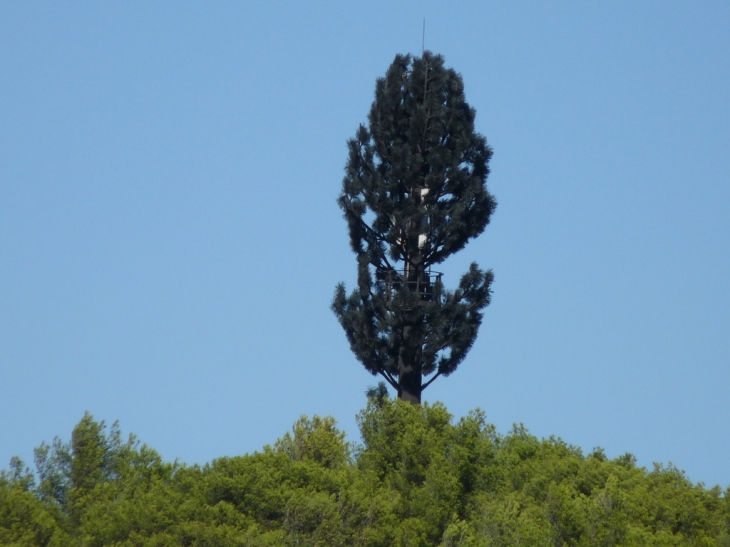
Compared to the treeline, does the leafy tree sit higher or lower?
higher

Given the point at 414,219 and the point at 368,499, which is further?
the point at 414,219

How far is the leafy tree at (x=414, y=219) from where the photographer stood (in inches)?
1430

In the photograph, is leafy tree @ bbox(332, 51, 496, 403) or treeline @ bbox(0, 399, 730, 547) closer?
treeline @ bbox(0, 399, 730, 547)

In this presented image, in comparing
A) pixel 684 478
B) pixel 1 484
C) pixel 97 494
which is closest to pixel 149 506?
pixel 97 494

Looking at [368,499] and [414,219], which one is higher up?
[414,219]

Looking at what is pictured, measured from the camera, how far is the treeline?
26.4 meters

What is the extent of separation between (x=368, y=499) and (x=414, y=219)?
37.9 feet

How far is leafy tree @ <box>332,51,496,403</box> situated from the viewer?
Answer: 3631cm

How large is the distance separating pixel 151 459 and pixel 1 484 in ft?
11.2

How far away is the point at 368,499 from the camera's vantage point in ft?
90.9

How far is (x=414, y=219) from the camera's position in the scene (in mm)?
37250

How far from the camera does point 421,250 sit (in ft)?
123

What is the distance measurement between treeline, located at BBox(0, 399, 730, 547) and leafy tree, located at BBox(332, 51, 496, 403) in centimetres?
497

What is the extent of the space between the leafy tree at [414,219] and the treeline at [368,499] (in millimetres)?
4969
